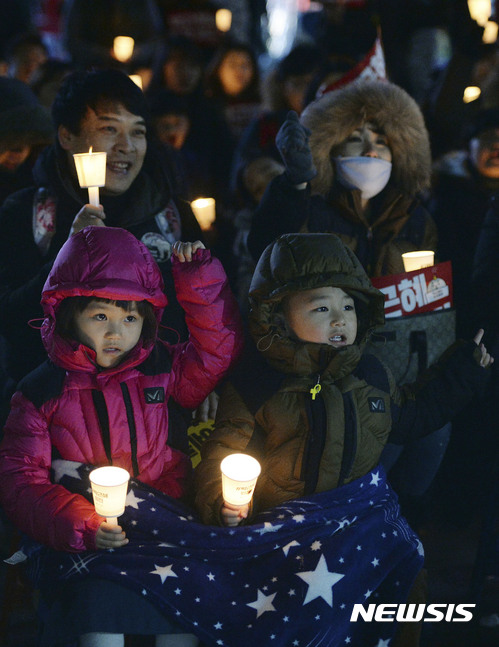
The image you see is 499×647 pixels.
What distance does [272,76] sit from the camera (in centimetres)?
728

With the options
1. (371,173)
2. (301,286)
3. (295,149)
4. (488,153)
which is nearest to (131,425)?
(301,286)

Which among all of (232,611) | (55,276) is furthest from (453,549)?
(55,276)

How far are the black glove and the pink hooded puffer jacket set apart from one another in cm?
61

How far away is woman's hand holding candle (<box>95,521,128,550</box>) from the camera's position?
105 inches

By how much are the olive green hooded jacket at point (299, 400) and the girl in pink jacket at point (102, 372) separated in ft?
0.56

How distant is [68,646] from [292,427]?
118 centimetres

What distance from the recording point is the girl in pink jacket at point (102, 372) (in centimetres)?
286

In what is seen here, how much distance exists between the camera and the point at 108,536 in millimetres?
2668

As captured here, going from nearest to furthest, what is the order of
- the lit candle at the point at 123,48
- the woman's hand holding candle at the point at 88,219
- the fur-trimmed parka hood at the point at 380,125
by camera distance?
1. the woman's hand holding candle at the point at 88,219
2. the fur-trimmed parka hood at the point at 380,125
3. the lit candle at the point at 123,48

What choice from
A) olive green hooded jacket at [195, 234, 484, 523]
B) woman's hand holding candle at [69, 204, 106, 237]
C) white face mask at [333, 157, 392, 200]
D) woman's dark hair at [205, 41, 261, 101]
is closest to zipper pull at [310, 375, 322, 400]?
olive green hooded jacket at [195, 234, 484, 523]

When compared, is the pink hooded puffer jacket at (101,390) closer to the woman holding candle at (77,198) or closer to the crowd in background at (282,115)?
the woman holding candle at (77,198)

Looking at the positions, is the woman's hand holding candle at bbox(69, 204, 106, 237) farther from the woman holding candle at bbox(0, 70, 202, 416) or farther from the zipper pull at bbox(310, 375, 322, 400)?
the zipper pull at bbox(310, 375, 322, 400)

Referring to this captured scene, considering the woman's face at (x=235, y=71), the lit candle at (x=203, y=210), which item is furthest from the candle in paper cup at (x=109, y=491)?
the woman's face at (x=235, y=71)

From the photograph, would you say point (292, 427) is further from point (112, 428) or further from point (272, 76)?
point (272, 76)
